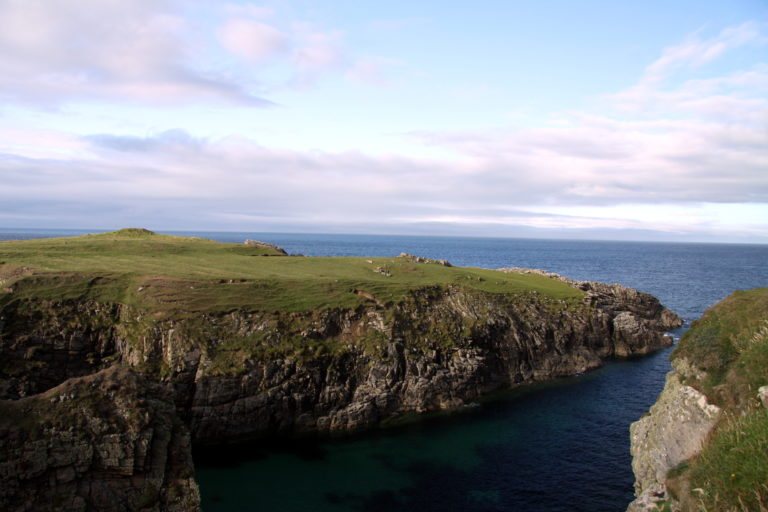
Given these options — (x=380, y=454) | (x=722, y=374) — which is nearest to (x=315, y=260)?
(x=380, y=454)

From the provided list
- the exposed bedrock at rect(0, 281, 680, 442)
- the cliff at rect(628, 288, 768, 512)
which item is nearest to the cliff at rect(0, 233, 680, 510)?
the exposed bedrock at rect(0, 281, 680, 442)

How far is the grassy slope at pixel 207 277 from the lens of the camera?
43.9 meters

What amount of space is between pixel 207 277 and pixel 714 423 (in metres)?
43.3

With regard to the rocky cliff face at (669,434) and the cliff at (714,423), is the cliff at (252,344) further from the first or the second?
the cliff at (714,423)

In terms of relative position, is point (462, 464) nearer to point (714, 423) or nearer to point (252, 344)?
point (714, 423)

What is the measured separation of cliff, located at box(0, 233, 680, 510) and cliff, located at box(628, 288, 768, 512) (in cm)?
2035

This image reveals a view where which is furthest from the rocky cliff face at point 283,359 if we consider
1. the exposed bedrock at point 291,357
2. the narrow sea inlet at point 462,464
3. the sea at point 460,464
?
the narrow sea inlet at point 462,464

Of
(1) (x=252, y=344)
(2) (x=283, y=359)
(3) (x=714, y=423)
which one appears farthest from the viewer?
(1) (x=252, y=344)

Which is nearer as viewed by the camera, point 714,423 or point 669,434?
point 714,423

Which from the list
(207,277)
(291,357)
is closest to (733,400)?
(291,357)

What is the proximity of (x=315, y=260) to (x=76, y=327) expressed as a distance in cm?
3070

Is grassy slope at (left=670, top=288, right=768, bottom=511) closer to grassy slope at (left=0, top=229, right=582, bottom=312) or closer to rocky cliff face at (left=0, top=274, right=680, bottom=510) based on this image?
rocky cliff face at (left=0, top=274, right=680, bottom=510)

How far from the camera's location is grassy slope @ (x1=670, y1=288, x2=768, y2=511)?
46.0 feet

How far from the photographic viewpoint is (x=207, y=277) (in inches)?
1921
